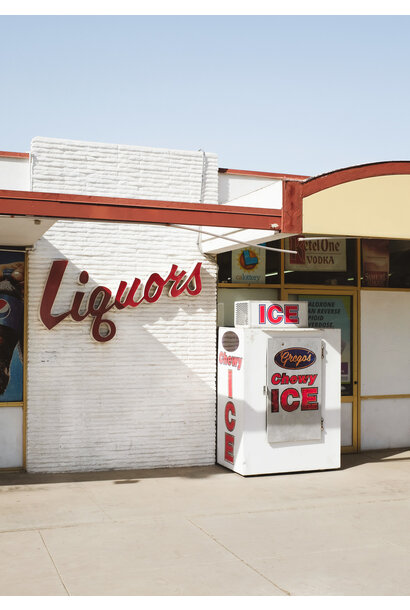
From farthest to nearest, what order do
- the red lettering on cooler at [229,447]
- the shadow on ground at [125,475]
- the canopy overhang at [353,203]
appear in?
the red lettering on cooler at [229,447], the shadow on ground at [125,475], the canopy overhang at [353,203]

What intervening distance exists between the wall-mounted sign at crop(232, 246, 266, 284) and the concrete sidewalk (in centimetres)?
291

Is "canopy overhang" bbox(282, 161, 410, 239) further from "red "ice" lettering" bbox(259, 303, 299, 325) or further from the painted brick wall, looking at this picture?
the painted brick wall

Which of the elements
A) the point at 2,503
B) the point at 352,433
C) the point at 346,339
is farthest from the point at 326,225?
the point at 2,503

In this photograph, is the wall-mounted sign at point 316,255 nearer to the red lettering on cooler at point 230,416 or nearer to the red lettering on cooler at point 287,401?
the red lettering on cooler at point 287,401

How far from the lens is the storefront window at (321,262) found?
440 inches

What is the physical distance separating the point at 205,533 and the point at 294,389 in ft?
10.5

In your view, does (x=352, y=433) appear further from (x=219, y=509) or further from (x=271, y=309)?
(x=219, y=509)

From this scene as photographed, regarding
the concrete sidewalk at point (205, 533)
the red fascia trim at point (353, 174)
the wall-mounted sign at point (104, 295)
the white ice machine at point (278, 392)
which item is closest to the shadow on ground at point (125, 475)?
the concrete sidewalk at point (205, 533)

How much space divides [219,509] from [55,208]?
380cm

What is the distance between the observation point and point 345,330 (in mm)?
11406

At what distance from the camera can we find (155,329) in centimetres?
1015

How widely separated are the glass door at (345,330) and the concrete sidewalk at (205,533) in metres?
1.27

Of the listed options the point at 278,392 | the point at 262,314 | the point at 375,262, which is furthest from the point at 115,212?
the point at 375,262

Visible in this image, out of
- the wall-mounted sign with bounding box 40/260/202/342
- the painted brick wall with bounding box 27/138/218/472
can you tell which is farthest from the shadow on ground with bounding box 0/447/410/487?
the wall-mounted sign with bounding box 40/260/202/342
